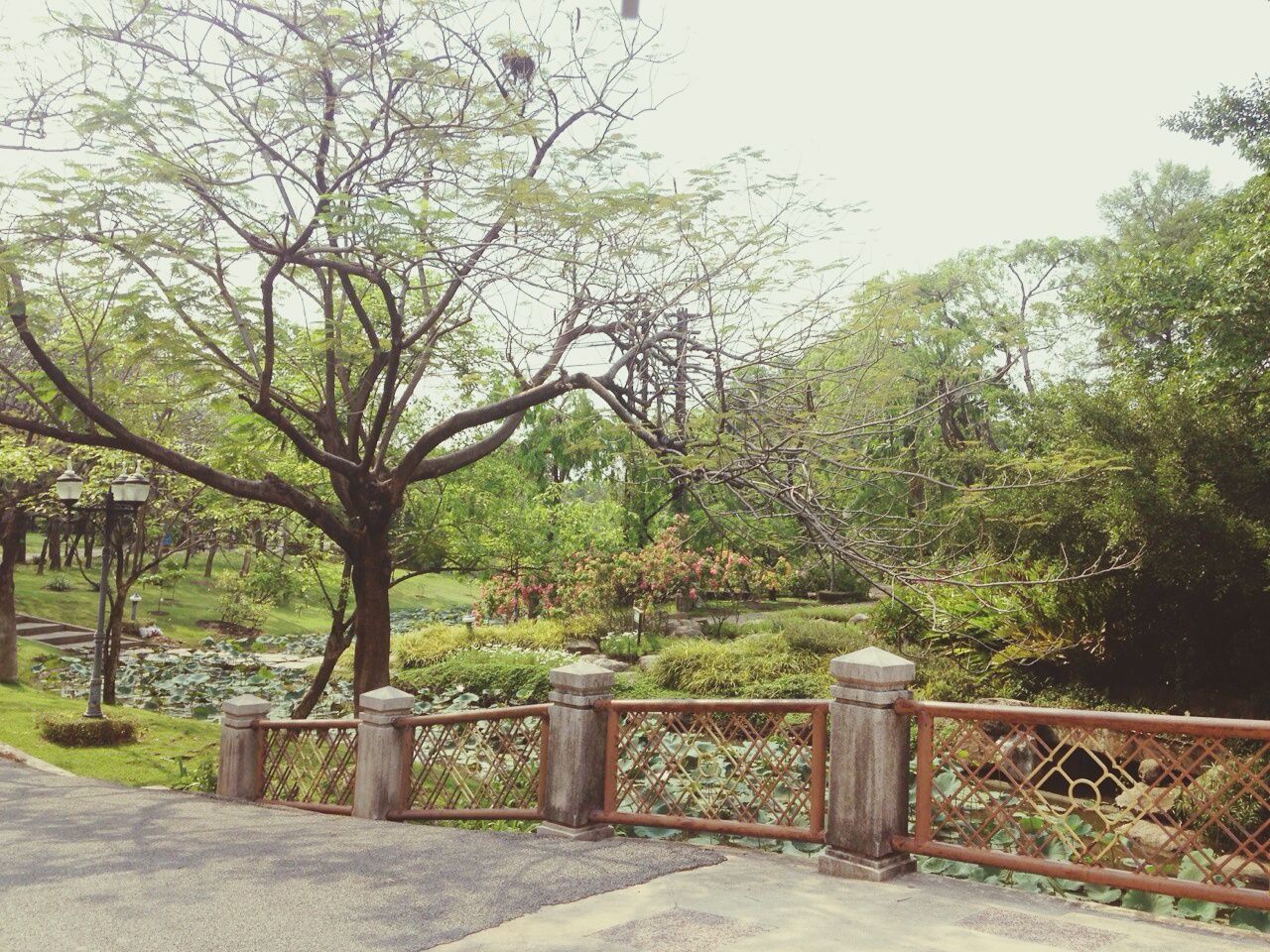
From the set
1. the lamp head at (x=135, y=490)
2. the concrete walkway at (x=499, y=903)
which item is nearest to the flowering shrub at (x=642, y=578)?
Result: the lamp head at (x=135, y=490)

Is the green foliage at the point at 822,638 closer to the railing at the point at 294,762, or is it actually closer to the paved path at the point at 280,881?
the railing at the point at 294,762

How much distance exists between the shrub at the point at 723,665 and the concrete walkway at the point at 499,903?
31.9 ft

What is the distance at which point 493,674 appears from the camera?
18.7 meters

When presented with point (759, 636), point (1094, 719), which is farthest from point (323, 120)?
point (759, 636)

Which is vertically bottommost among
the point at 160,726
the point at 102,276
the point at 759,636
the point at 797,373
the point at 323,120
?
the point at 160,726

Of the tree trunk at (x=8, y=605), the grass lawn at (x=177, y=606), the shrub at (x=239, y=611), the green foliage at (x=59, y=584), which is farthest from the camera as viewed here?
the green foliage at (x=59, y=584)

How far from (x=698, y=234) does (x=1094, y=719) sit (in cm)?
589

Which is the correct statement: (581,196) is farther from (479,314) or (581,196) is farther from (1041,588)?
(1041,588)

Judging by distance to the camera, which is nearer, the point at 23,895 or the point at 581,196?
the point at 23,895

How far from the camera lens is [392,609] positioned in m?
43.7

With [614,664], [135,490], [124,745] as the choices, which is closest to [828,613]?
[614,664]

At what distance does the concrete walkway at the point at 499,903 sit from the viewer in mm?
4703

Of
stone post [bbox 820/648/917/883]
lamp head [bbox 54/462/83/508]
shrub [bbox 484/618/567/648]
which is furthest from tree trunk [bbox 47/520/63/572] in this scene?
stone post [bbox 820/648/917/883]

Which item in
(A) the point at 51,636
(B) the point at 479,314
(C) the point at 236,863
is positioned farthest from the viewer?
(A) the point at 51,636
